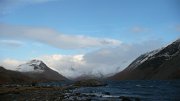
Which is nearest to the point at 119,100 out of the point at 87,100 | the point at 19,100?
the point at 87,100

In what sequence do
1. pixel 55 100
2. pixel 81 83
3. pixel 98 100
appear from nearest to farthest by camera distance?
pixel 55 100
pixel 98 100
pixel 81 83

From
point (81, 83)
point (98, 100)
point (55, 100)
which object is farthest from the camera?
point (81, 83)

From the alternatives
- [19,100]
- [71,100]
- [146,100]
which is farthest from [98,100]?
[19,100]

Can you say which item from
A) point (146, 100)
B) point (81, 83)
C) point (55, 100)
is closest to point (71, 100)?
point (55, 100)

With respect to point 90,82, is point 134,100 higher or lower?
lower

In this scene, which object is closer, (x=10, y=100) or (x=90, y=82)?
(x=10, y=100)

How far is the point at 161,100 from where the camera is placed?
8081cm

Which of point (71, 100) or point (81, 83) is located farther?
point (81, 83)

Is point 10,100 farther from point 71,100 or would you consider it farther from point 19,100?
point 71,100

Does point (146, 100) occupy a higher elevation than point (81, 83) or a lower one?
lower

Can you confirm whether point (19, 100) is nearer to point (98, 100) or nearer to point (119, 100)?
point (98, 100)

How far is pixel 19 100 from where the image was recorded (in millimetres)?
74438

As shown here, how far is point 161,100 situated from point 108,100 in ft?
49.5

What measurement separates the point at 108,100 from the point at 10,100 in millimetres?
24135
